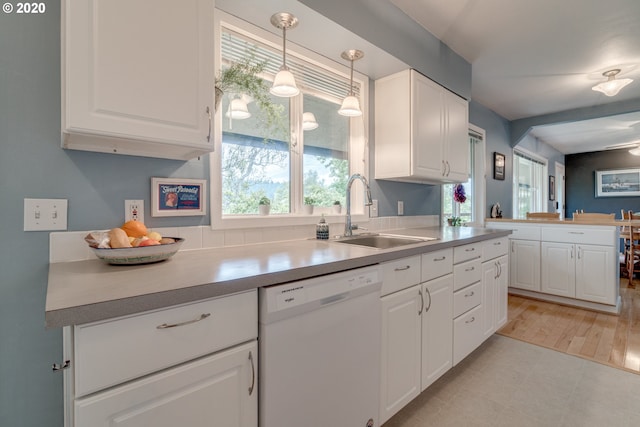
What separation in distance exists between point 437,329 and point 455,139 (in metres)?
1.74

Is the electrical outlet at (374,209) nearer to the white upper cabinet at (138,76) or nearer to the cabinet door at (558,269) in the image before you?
the white upper cabinet at (138,76)

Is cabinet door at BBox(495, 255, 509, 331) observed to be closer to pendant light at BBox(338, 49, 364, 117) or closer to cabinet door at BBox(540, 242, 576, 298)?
cabinet door at BBox(540, 242, 576, 298)

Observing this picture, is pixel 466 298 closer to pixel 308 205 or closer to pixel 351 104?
pixel 308 205

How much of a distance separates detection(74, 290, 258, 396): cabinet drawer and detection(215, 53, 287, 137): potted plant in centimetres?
103

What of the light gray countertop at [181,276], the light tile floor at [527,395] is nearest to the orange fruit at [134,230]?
the light gray countertop at [181,276]

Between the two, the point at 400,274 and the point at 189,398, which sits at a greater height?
the point at 400,274

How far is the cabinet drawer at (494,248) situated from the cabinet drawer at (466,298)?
0.25m

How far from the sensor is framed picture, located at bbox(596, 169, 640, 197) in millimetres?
6878

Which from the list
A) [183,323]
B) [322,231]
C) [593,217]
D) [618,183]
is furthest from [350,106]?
[618,183]

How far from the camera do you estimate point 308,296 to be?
1.07 meters

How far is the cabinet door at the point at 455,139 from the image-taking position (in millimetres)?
2607

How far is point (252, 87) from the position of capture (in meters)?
1.60

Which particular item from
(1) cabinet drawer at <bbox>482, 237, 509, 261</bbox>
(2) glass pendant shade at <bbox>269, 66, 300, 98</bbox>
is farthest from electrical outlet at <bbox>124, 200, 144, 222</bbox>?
(1) cabinet drawer at <bbox>482, 237, 509, 261</bbox>

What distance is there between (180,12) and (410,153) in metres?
1.68
